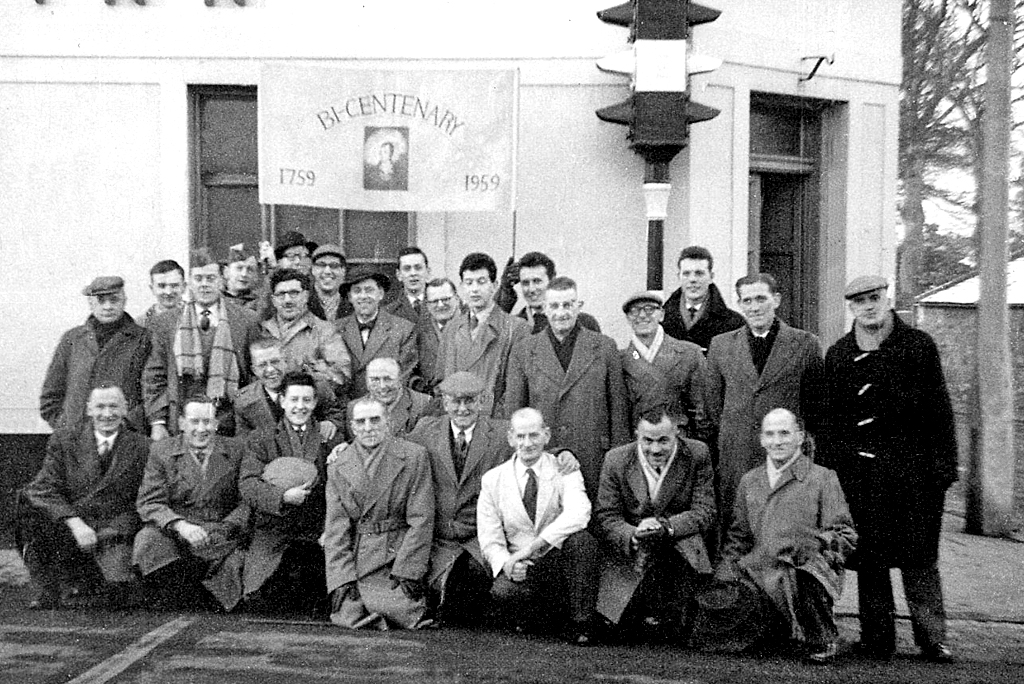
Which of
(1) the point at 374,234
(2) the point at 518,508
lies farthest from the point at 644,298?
(1) the point at 374,234

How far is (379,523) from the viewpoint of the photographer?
6051mm

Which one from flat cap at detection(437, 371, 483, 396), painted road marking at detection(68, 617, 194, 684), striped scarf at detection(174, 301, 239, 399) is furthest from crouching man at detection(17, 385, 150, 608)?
flat cap at detection(437, 371, 483, 396)

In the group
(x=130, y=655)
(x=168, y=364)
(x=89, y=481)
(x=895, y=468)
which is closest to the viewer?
(x=130, y=655)

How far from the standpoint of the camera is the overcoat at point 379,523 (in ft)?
19.5

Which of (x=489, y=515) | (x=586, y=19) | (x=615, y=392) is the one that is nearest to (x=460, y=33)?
(x=586, y=19)

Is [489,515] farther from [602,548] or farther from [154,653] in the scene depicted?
[154,653]

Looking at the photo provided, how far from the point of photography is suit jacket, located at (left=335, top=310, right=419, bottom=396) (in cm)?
666

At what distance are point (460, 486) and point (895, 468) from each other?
2193 mm

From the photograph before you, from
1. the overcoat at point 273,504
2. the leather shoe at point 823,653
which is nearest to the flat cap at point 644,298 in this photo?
the overcoat at point 273,504

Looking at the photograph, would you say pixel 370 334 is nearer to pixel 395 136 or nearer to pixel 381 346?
pixel 381 346

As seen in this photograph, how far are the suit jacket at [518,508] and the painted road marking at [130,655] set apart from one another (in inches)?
63.1

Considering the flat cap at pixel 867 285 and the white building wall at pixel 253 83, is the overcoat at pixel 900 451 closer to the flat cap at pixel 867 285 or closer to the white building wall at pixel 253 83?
the flat cap at pixel 867 285

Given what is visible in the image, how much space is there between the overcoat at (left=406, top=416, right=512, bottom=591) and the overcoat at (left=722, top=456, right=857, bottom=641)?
4.36ft

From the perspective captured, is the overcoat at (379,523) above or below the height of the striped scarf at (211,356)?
below
